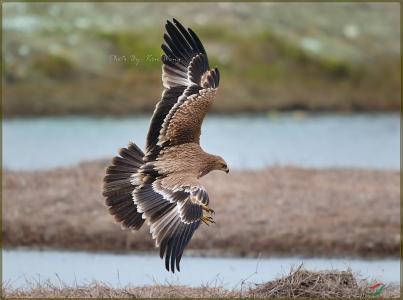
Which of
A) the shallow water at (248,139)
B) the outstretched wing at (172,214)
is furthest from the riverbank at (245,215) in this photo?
the outstretched wing at (172,214)

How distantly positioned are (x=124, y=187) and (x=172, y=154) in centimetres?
70

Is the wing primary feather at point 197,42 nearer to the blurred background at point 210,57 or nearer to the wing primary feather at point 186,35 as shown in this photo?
the wing primary feather at point 186,35

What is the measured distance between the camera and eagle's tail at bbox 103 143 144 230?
12.5 m

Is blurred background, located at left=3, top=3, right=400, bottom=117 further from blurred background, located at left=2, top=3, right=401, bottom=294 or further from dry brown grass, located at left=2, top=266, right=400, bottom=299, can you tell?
dry brown grass, located at left=2, top=266, right=400, bottom=299

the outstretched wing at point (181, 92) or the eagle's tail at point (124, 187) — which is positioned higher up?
the outstretched wing at point (181, 92)

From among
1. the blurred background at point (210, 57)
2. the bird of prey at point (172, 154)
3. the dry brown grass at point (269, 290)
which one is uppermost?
the blurred background at point (210, 57)

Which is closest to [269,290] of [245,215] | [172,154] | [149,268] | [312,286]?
[312,286]

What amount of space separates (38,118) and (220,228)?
1802cm

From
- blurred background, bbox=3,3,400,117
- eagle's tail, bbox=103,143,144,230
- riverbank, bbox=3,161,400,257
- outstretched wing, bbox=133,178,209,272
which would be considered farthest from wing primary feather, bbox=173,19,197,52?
blurred background, bbox=3,3,400,117

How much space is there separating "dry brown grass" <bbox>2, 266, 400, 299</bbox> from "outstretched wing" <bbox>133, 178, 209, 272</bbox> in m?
0.91

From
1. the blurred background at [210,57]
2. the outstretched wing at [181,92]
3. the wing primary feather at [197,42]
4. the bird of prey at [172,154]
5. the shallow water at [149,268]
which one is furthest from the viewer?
the blurred background at [210,57]

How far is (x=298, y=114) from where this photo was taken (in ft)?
118

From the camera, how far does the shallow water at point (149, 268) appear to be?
573 inches

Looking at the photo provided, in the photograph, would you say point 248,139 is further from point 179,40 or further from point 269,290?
point 269,290
